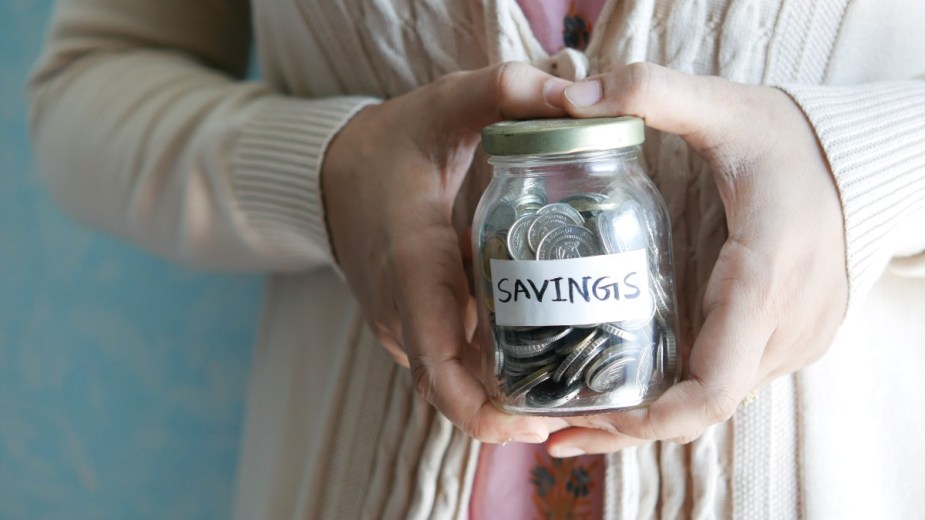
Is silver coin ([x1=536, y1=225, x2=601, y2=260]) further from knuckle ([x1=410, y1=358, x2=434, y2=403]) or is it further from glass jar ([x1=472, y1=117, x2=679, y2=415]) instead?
knuckle ([x1=410, y1=358, x2=434, y2=403])

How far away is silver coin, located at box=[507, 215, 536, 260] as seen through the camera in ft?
1.48

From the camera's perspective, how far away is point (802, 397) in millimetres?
598

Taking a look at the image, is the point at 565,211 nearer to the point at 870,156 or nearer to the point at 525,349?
the point at 525,349

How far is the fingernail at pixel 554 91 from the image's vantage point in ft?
1.57

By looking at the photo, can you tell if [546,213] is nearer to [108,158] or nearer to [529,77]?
[529,77]

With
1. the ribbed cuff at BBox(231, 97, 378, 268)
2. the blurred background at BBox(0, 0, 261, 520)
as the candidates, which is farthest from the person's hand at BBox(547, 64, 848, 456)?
the blurred background at BBox(0, 0, 261, 520)

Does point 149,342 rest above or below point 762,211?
below

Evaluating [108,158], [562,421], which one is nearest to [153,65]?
[108,158]

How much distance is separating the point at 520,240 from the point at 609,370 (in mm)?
87

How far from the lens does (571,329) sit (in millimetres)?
445

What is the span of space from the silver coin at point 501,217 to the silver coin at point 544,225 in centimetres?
2

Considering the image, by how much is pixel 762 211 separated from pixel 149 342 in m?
1.01

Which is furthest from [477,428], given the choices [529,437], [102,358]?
[102,358]

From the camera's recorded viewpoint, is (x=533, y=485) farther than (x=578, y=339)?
Yes
